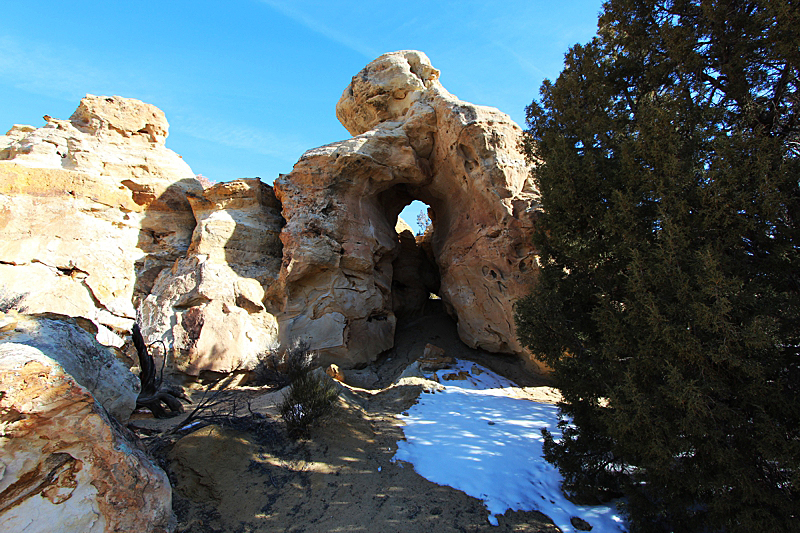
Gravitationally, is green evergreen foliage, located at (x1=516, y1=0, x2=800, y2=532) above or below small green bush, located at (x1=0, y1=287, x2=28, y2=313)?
above

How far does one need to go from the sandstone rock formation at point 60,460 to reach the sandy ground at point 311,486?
783 mm

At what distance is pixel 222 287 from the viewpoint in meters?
9.40

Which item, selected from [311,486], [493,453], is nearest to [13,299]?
[311,486]

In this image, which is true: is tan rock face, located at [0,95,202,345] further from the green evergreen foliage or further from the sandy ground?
the green evergreen foliage

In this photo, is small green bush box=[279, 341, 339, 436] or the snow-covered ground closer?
the snow-covered ground

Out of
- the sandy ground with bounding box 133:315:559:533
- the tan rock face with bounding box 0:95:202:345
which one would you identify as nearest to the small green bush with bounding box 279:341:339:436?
the sandy ground with bounding box 133:315:559:533

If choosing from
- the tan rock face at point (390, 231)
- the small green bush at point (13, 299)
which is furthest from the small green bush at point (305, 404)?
the small green bush at point (13, 299)

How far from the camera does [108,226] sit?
10.3 m

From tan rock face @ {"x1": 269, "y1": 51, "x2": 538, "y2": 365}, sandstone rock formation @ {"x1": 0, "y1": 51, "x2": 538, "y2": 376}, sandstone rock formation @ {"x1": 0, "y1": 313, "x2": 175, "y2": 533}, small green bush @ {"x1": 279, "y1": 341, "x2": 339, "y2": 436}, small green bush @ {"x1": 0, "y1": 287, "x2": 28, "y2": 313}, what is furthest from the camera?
tan rock face @ {"x1": 269, "y1": 51, "x2": 538, "y2": 365}

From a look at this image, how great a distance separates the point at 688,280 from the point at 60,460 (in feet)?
16.3

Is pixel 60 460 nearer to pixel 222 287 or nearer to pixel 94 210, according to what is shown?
pixel 222 287

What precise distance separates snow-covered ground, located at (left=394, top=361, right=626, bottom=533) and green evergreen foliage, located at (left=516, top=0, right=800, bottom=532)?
0.32 meters

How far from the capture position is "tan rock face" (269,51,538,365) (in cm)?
944

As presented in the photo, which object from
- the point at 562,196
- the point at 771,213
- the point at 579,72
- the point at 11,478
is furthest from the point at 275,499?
the point at 579,72
